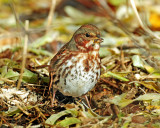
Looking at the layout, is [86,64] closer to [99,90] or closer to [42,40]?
[99,90]

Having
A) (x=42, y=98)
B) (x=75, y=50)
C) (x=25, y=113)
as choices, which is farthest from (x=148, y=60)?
(x=25, y=113)

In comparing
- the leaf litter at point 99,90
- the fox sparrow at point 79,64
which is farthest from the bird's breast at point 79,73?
the leaf litter at point 99,90

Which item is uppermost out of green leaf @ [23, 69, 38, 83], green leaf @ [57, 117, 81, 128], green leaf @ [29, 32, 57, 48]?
green leaf @ [29, 32, 57, 48]

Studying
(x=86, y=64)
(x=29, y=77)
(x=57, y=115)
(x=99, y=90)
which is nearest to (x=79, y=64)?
(x=86, y=64)

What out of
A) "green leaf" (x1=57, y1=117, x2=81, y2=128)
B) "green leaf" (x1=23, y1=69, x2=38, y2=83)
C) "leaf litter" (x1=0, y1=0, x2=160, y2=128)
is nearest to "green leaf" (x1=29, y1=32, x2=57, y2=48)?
"leaf litter" (x1=0, y1=0, x2=160, y2=128)

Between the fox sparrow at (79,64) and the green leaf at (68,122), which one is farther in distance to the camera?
the fox sparrow at (79,64)

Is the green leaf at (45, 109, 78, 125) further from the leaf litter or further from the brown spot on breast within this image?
the brown spot on breast

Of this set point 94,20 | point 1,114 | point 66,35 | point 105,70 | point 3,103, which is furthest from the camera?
point 94,20

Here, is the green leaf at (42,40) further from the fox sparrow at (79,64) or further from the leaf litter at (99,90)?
the fox sparrow at (79,64)

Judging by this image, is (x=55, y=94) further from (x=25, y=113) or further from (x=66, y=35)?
(x=66, y=35)
